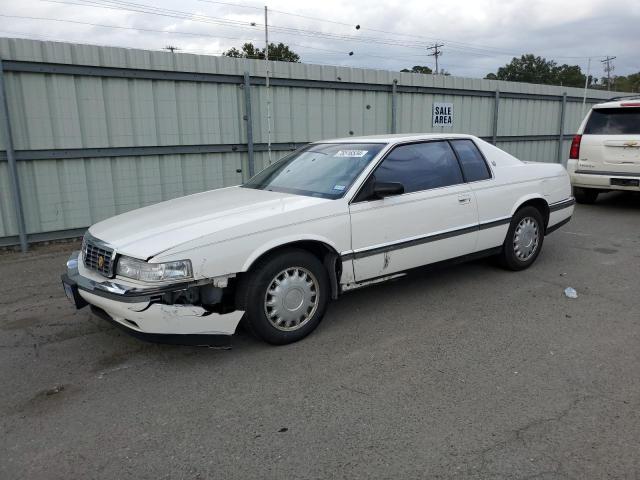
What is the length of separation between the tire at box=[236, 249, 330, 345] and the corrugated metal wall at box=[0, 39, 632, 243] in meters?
4.81

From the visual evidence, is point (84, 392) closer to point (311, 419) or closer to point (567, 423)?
point (311, 419)

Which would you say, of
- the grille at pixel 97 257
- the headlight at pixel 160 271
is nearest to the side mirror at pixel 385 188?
the headlight at pixel 160 271

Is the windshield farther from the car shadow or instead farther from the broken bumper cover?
the car shadow

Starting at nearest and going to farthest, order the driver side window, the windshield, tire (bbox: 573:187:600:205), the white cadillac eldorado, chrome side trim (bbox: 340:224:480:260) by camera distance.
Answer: the white cadillac eldorado → chrome side trim (bbox: 340:224:480:260) → the windshield → the driver side window → tire (bbox: 573:187:600:205)

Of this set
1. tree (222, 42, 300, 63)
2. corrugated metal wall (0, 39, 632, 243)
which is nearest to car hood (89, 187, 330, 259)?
corrugated metal wall (0, 39, 632, 243)

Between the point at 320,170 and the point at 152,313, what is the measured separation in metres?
2.03

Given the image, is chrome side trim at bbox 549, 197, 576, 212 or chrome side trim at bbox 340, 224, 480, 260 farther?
chrome side trim at bbox 549, 197, 576, 212

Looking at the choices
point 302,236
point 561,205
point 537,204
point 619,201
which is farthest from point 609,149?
point 302,236

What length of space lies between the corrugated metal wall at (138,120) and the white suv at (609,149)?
150 inches

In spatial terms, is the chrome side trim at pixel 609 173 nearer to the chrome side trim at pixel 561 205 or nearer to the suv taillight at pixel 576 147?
the suv taillight at pixel 576 147

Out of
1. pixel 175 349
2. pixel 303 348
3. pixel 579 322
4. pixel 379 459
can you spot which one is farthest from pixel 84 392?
pixel 579 322

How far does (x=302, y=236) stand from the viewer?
3818mm

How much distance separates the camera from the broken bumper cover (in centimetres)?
332

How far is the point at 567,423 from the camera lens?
2.83 metres
